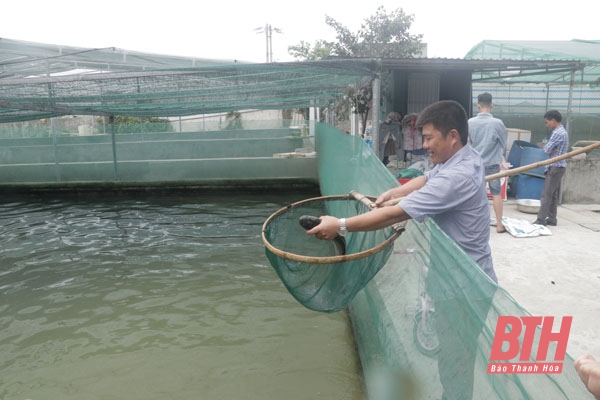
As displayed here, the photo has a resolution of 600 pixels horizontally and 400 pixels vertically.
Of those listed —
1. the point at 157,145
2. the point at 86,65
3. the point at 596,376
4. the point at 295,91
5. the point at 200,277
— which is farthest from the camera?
the point at 157,145

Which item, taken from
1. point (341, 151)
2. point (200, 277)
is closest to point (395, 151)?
point (341, 151)

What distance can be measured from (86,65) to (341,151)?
8423 mm

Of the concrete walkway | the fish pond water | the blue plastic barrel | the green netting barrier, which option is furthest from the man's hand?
the blue plastic barrel

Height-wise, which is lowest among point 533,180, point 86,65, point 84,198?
point 84,198

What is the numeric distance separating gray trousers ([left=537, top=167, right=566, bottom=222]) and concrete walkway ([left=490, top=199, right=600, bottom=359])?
20 centimetres

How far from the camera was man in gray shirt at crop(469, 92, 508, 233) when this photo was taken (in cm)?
552

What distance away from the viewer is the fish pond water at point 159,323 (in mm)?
3740

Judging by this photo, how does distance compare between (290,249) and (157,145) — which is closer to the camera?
(290,249)

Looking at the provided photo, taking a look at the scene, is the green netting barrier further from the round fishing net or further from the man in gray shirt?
the man in gray shirt

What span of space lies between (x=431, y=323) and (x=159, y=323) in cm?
364

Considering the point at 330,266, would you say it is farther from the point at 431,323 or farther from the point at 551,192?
the point at 551,192

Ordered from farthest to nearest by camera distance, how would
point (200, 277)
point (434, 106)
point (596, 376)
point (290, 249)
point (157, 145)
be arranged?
point (157, 145) < point (200, 277) < point (290, 249) < point (434, 106) < point (596, 376)

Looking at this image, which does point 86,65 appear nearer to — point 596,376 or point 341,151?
point 341,151

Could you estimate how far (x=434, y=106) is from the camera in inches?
81.0
